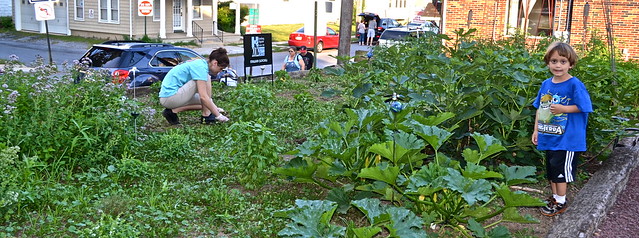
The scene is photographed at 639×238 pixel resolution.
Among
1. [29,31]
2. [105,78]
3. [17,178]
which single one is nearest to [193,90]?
[105,78]

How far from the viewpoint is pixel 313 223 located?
3.78 metres

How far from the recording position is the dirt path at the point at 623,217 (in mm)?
5457

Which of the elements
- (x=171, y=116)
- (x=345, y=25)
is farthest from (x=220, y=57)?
(x=345, y=25)

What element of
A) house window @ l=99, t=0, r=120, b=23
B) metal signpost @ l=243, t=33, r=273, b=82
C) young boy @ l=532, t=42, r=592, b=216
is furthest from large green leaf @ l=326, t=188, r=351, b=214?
house window @ l=99, t=0, r=120, b=23

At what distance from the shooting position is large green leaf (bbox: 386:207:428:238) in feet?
12.8

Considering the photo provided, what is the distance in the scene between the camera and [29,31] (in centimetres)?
3691

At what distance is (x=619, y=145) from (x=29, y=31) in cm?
3473

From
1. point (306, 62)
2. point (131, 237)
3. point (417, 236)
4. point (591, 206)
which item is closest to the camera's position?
point (417, 236)

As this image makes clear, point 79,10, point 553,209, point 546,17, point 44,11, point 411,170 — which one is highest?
point 546,17

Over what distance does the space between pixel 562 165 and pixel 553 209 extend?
34 cm

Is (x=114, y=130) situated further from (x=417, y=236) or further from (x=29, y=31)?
(x=29, y=31)

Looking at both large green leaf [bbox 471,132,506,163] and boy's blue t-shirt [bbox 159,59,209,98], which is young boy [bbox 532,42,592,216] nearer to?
large green leaf [bbox 471,132,506,163]

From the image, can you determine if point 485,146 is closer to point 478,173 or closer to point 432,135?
point 432,135

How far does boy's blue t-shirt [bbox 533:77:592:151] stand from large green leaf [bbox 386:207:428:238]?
1947 mm
